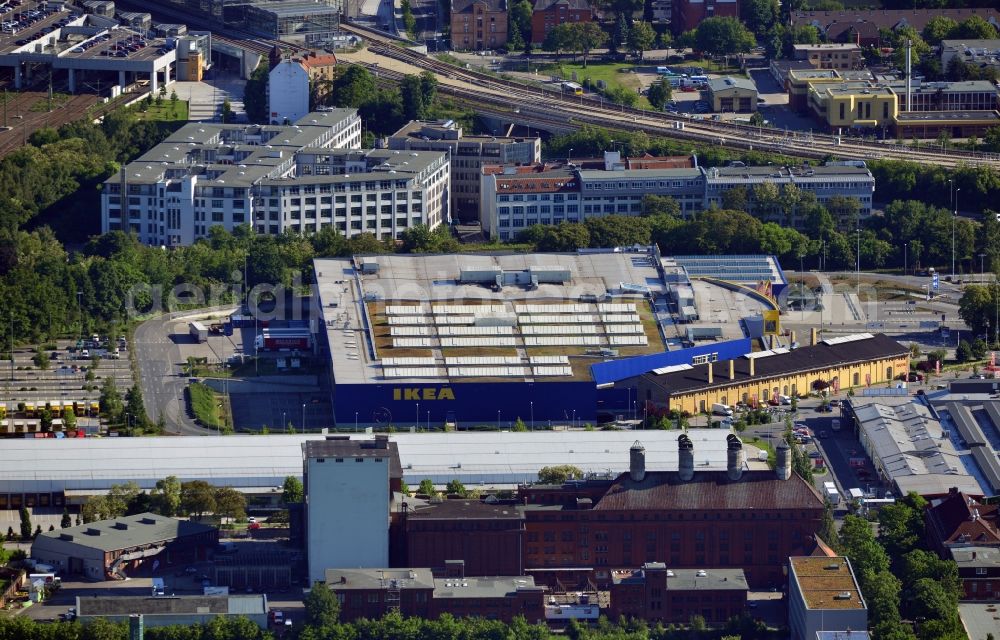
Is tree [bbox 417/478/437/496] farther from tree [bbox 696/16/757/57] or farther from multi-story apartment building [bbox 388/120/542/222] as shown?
tree [bbox 696/16/757/57]

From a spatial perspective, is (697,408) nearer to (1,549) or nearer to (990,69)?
(1,549)

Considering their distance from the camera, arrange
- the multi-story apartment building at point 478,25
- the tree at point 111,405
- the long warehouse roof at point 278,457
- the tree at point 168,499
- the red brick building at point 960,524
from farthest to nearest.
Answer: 1. the multi-story apartment building at point 478,25
2. the tree at point 111,405
3. the long warehouse roof at point 278,457
4. the tree at point 168,499
5. the red brick building at point 960,524

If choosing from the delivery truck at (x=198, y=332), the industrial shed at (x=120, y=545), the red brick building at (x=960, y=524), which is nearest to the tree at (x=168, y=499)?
the industrial shed at (x=120, y=545)

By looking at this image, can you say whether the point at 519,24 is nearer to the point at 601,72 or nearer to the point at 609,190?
the point at 601,72

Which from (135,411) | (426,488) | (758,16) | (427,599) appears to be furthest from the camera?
(758,16)

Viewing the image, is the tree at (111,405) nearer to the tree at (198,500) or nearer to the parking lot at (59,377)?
the parking lot at (59,377)

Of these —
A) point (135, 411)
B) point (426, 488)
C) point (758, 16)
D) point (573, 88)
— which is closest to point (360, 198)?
point (135, 411)
